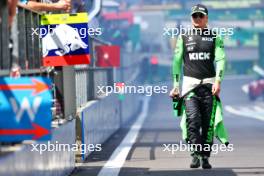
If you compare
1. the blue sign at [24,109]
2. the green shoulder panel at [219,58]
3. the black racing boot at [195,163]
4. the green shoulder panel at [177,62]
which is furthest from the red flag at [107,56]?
the blue sign at [24,109]

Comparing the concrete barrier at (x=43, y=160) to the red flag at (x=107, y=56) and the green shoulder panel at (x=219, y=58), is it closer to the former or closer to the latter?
the green shoulder panel at (x=219, y=58)

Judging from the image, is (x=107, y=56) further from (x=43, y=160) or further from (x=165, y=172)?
(x=43, y=160)

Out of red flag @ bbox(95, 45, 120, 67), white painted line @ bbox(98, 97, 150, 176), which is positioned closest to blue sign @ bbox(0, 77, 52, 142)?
white painted line @ bbox(98, 97, 150, 176)

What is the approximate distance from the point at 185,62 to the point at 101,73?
11.1m

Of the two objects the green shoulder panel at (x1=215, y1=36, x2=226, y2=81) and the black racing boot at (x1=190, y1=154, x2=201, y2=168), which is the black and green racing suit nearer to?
the green shoulder panel at (x1=215, y1=36, x2=226, y2=81)

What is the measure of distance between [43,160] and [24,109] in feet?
8.47

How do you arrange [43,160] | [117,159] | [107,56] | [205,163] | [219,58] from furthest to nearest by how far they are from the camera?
[107,56], [117,159], [219,58], [205,163], [43,160]

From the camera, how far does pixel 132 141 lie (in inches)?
802

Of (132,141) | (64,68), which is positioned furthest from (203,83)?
(132,141)

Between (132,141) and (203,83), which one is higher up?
(203,83)

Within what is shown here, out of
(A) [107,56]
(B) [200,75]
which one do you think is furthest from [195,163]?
(A) [107,56]

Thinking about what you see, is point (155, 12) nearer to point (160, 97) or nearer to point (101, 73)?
point (160, 97)

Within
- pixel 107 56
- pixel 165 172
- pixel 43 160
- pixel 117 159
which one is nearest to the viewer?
pixel 43 160

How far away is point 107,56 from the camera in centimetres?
2611
